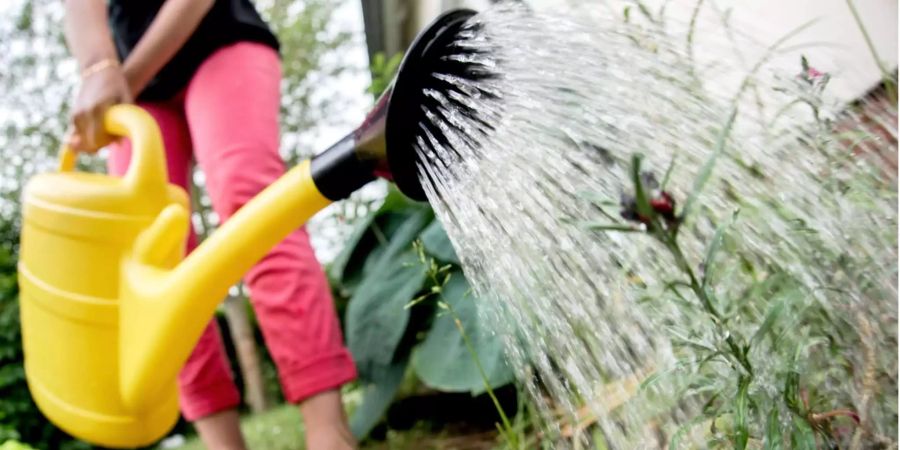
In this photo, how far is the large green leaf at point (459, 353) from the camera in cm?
150

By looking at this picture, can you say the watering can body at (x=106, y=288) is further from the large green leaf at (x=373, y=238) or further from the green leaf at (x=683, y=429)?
the large green leaf at (x=373, y=238)

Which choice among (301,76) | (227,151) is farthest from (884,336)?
(301,76)

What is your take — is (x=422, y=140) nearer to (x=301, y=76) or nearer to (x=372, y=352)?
(x=372, y=352)

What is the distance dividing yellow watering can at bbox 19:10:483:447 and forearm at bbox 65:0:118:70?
0.17 meters

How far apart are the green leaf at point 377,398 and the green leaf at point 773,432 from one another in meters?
1.24

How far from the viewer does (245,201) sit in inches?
54.9

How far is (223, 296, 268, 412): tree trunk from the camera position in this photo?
→ 19.8 feet

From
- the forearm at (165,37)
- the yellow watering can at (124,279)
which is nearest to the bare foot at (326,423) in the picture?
the yellow watering can at (124,279)

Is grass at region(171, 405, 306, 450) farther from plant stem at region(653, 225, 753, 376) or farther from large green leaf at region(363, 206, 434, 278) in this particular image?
plant stem at region(653, 225, 753, 376)

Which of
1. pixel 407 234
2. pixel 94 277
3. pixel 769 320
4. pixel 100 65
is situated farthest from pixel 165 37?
pixel 769 320

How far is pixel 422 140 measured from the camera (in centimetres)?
91

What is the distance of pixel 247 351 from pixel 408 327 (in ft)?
15.2

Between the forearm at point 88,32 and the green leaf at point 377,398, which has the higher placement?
the forearm at point 88,32

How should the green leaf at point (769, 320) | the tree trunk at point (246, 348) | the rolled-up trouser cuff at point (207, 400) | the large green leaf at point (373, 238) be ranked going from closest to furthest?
the green leaf at point (769, 320) < the rolled-up trouser cuff at point (207, 400) < the large green leaf at point (373, 238) < the tree trunk at point (246, 348)
